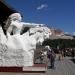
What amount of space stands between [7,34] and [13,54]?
64 centimetres

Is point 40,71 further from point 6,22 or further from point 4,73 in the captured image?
point 6,22

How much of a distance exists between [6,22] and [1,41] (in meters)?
0.88

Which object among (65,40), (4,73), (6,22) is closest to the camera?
(4,73)

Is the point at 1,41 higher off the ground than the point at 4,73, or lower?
higher

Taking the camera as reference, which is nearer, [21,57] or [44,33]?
[21,57]

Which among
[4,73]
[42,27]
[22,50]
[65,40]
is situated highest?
[65,40]

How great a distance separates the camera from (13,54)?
10.2 meters

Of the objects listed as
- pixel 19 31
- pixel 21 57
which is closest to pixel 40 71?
pixel 21 57

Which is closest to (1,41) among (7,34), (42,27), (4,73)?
(7,34)

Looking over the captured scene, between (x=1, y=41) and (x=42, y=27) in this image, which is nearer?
(x=1, y=41)

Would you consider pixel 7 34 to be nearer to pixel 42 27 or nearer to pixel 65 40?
pixel 42 27

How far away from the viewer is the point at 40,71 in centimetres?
1018

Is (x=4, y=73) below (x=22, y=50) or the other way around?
below

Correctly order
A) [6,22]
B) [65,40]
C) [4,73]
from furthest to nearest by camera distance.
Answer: [65,40], [6,22], [4,73]
